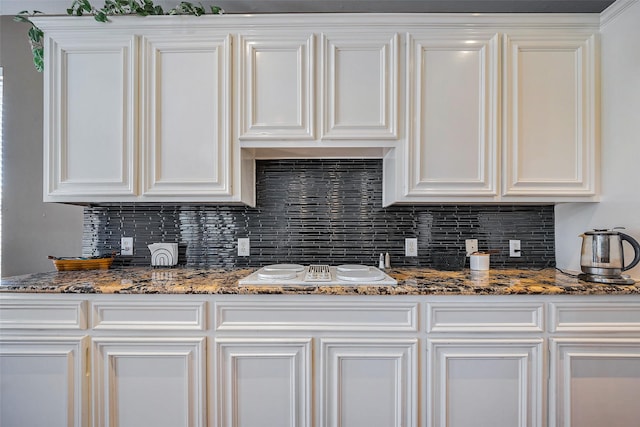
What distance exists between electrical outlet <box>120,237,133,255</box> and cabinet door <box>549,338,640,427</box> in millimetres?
2388

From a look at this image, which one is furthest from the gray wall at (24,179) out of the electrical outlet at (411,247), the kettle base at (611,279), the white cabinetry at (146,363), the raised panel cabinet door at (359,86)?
the kettle base at (611,279)

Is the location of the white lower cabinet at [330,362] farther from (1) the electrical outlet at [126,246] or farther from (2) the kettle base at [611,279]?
(1) the electrical outlet at [126,246]

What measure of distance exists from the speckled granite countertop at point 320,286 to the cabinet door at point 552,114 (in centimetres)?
48

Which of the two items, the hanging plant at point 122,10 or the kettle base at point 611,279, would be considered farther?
the hanging plant at point 122,10

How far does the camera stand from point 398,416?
4.59 feet

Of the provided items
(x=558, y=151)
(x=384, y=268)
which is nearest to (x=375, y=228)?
(x=384, y=268)

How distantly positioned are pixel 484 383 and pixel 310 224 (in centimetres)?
123

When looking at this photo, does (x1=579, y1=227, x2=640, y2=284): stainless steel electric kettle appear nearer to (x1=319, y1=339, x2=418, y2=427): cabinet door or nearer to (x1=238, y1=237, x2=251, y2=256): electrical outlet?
(x1=319, y1=339, x2=418, y2=427): cabinet door

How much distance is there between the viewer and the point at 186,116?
1688 mm

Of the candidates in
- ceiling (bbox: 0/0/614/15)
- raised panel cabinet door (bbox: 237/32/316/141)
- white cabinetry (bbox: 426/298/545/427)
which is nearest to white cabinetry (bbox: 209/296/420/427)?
white cabinetry (bbox: 426/298/545/427)

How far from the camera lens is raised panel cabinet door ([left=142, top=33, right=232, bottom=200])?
168 cm

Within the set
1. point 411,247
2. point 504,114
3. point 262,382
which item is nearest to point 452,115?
point 504,114

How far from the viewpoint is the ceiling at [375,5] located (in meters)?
1.88

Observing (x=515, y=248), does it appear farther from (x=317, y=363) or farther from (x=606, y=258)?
(x=317, y=363)
